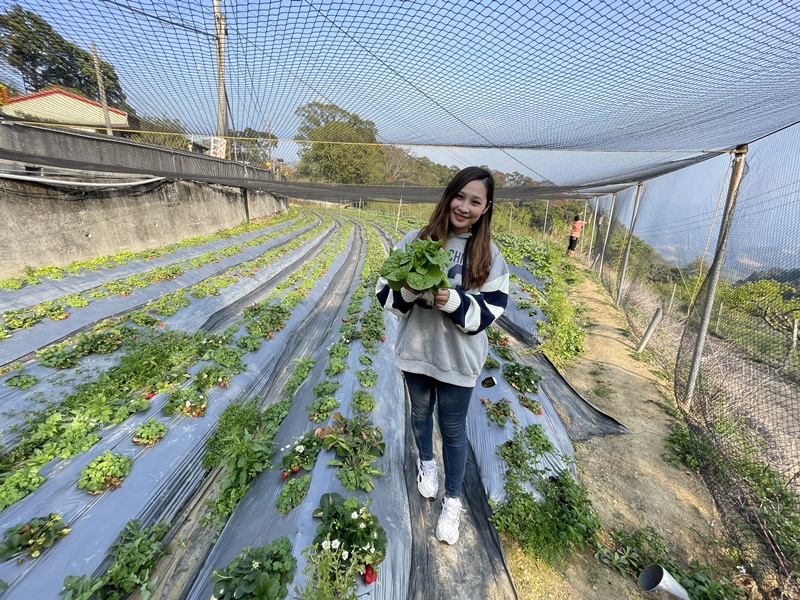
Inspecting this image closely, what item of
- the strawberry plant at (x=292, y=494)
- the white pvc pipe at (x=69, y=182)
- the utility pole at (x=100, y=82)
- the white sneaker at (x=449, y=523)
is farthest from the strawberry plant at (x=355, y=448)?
the white pvc pipe at (x=69, y=182)

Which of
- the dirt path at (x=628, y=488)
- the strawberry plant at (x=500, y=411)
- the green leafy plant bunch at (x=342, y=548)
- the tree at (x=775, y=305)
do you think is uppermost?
the tree at (x=775, y=305)

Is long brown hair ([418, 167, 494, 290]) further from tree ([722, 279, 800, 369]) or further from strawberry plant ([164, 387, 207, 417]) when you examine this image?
strawberry plant ([164, 387, 207, 417])

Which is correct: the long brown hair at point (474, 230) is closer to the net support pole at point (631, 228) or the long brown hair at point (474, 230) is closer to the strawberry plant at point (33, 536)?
the strawberry plant at point (33, 536)

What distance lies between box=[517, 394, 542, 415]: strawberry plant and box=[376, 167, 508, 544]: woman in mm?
1654

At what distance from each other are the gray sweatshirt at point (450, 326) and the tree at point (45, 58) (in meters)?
3.76

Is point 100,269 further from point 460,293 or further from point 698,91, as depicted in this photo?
point 698,91

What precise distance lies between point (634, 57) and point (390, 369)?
3649 mm

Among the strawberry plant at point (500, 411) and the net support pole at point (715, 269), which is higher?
the net support pole at point (715, 269)

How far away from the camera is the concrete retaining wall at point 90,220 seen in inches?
203

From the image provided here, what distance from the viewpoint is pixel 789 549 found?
2.15 metres

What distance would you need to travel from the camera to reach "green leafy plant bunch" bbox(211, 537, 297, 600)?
1.49 m

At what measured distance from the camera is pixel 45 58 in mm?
3164

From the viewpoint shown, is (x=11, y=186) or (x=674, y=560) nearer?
(x=674, y=560)

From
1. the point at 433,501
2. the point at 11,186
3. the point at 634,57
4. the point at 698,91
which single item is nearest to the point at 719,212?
the point at 698,91
